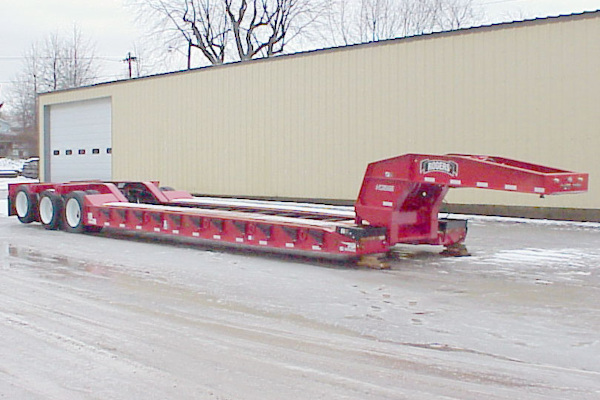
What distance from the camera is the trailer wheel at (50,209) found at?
14.8m

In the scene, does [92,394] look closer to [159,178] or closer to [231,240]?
[231,240]

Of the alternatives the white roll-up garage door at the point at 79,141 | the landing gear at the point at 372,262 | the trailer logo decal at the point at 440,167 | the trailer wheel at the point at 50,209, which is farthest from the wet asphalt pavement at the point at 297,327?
the white roll-up garage door at the point at 79,141

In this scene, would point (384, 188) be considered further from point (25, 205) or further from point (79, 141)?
point (79, 141)

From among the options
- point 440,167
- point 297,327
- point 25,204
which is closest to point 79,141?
point 25,204

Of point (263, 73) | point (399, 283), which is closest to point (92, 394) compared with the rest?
point (399, 283)

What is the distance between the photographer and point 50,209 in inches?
591

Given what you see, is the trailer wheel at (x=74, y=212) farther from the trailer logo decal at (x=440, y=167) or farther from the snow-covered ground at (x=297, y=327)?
the trailer logo decal at (x=440, y=167)

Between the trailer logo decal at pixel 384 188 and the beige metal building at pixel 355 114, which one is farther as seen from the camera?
the beige metal building at pixel 355 114

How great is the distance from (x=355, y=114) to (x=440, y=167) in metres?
10.8

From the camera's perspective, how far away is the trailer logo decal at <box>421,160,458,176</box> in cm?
967

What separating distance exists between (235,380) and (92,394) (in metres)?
0.99

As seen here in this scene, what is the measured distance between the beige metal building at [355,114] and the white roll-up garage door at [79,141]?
85 mm

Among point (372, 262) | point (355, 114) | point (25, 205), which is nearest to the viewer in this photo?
point (372, 262)

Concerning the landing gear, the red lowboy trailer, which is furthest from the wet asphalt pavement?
the red lowboy trailer
